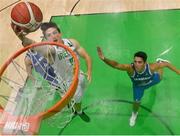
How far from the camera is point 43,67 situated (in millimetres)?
3953

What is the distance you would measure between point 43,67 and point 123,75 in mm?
1274

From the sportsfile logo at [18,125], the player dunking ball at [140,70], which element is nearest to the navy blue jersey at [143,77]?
the player dunking ball at [140,70]

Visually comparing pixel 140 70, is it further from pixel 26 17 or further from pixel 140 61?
pixel 26 17

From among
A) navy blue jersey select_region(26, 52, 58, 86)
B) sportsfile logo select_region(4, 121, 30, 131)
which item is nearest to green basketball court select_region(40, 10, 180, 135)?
navy blue jersey select_region(26, 52, 58, 86)

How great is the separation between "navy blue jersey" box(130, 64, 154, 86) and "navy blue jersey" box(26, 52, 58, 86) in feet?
2.93

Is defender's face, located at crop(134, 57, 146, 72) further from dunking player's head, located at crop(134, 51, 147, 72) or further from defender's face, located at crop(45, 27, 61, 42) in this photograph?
defender's face, located at crop(45, 27, 61, 42)

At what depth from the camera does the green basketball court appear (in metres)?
4.19

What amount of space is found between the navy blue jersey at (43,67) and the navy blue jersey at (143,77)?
0.89 metres

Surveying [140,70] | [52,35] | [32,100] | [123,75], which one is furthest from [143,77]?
[32,100]

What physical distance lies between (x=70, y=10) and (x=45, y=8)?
1.56ft

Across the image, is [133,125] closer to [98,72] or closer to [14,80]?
[98,72]

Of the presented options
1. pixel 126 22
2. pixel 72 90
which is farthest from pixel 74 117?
pixel 126 22

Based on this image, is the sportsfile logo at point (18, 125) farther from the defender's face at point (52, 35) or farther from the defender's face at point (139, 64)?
the defender's face at point (139, 64)

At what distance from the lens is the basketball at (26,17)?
11.6 ft
